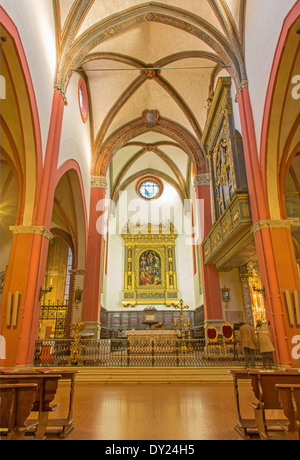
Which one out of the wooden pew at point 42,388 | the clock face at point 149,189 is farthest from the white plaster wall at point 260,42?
the clock face at point 149,189

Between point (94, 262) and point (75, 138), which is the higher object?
point (75, 138)

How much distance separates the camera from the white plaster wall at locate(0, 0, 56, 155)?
6973mm

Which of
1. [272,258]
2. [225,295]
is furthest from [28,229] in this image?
[225,295]

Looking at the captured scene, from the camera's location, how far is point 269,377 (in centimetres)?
308

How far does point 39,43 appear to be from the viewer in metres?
8.22

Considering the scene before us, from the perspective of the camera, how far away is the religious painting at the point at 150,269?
20031 millimetres

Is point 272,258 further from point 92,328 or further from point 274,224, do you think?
point 92,328

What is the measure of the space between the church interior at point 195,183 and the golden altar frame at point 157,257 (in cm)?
102

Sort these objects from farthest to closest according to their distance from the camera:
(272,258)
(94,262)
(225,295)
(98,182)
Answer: (98,182)
(94,262)
(225,295)
(272,258)

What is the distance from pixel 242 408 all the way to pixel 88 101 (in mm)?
14081

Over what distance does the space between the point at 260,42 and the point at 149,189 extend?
48.1 ft

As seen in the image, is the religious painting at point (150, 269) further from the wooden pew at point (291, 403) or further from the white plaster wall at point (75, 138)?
the wooden pew at point (291, 403)

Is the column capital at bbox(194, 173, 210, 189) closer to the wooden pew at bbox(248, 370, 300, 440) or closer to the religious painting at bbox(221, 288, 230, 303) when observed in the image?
the religious painting at bbox(221, 288, 230, 303)
